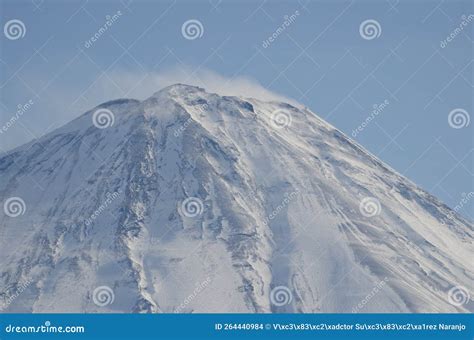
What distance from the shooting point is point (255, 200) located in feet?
577

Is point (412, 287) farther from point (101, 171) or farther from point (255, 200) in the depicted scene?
point (101, 171)

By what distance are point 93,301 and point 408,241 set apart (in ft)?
174
